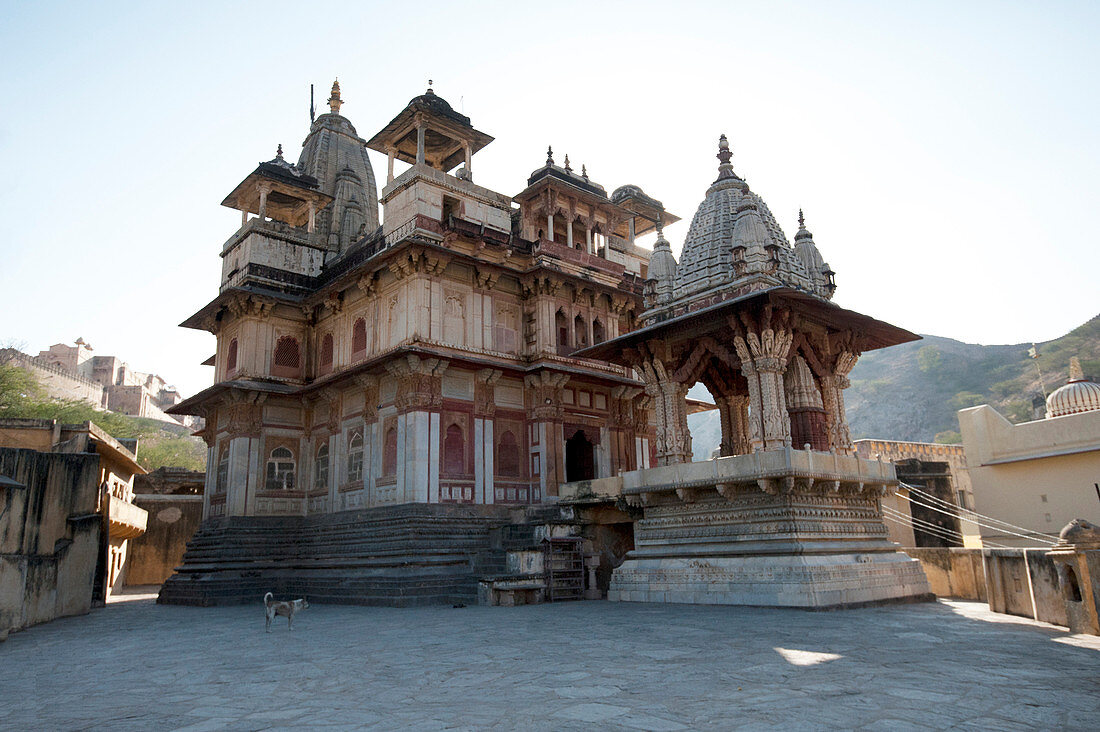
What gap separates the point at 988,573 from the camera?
11.5 metres

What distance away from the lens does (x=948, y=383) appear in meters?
105

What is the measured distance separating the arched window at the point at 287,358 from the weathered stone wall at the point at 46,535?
26.3ft

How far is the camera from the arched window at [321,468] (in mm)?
22453

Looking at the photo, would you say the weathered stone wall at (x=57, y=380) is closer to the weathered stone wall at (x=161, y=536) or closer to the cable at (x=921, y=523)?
the weathered stone wall at (x=161, y=536)

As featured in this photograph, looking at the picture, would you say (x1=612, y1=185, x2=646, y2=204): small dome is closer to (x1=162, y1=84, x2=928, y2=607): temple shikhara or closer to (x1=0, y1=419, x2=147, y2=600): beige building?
(x1=162, y1=84, x2=928, y2=607): temple shikhara

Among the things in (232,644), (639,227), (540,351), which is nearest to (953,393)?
(639,227)

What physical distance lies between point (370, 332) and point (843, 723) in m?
18.3

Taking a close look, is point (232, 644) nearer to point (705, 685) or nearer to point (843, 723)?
point (705, 685)

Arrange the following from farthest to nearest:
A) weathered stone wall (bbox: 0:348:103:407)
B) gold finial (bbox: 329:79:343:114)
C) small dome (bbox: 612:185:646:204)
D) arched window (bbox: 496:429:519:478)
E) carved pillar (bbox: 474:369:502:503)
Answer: weathered stone wall (bbox: 0:348:103:407) < gold finial (bbox: 329:79:343:114) < small dome (bbox: 612:185:646:204) < arched window (bbox: 496:429:519:478) < carved pillar (bbox: 474:369:502:503)

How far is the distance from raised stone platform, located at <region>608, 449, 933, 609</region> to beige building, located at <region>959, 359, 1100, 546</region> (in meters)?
9.54

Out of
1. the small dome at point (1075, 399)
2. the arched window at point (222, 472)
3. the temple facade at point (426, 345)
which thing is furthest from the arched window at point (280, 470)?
the small dome at point (1075, 399)

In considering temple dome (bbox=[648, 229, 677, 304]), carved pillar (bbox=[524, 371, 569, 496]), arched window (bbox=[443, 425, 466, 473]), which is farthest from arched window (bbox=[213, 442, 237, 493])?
temple dome (bbox=[648, 229, 677, 304])

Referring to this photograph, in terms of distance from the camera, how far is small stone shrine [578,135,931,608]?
520 inches

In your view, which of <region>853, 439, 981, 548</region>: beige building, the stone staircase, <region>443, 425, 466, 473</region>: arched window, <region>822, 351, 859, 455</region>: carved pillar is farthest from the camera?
<region>443, 425, 466, 473</region>: arched window
